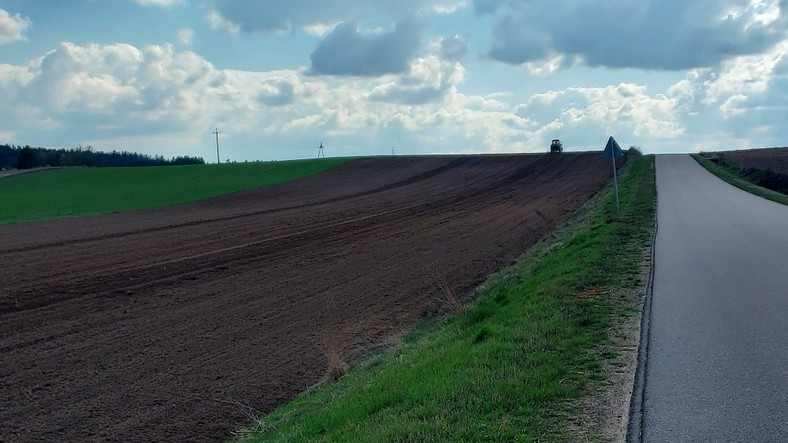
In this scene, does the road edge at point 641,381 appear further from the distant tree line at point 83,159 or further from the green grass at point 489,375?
the distant tree line at point 83,159

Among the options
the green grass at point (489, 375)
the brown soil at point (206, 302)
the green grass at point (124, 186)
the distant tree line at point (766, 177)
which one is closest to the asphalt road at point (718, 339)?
the green grass at point (489, 375)

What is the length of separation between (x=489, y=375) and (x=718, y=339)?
3.20 meters

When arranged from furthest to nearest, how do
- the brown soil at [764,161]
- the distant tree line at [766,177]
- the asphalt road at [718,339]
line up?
the brown soil at [764,161], the distant tree line at [766,177], the asphalt road at [718,339]

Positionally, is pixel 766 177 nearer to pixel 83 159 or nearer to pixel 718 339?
pixel 718 339

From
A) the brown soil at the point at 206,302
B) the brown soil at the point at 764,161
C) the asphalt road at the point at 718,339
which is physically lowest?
the brown soil at the point at 206,302

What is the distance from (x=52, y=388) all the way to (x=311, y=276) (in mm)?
8804

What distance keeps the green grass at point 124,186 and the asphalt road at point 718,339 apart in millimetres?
31685

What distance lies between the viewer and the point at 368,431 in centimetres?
641

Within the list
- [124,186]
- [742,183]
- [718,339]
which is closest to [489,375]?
[718,339]

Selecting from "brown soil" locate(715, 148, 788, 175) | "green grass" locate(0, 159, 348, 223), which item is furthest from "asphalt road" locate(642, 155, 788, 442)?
"brown soil" locate(715, 148, 788, 175)

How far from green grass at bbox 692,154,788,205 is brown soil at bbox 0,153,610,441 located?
8.32 metres

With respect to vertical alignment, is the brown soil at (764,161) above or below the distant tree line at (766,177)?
above

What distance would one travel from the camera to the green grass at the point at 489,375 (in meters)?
6.26

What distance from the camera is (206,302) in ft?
52.1
